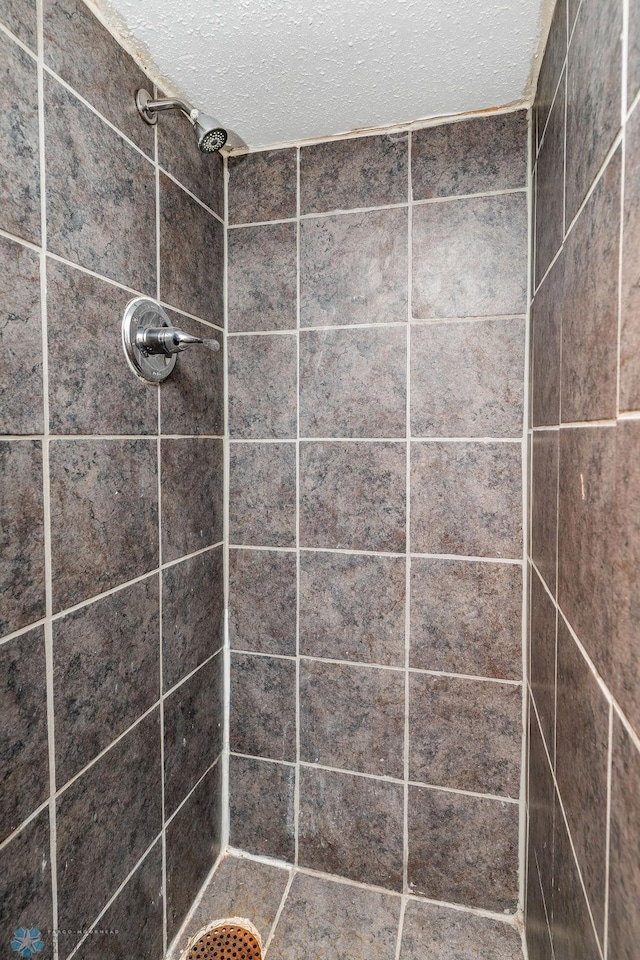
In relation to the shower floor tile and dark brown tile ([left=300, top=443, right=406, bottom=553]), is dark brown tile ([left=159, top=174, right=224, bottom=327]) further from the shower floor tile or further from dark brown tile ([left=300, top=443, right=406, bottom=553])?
the shower floor tile

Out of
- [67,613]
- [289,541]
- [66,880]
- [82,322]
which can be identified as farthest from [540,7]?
[66,880]

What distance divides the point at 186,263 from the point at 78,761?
1030 millimetres

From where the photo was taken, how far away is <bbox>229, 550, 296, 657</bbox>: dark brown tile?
132 cm

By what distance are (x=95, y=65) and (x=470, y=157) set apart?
31.2 inches

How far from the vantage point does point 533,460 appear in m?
1.07

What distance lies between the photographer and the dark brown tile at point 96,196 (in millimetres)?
786

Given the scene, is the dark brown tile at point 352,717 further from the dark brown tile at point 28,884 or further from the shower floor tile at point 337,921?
the dark brown tile at point 28,884

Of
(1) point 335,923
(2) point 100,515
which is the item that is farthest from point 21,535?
(1) point 335,923

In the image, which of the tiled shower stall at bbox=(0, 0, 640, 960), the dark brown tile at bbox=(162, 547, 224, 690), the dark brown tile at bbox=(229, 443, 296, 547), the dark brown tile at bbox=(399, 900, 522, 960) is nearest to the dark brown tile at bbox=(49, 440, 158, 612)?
the tiled shower stall at bbox=(0, 0, 640, 960)

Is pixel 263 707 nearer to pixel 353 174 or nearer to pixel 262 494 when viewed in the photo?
pixel 262 494

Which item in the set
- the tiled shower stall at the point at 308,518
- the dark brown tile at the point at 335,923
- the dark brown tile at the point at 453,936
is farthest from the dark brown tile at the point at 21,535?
the dark brown tile at the point at 453,936

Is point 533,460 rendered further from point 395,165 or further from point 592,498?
point 395,165

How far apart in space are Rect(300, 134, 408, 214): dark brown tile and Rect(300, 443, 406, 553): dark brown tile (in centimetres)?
60

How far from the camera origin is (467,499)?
3.90ft
